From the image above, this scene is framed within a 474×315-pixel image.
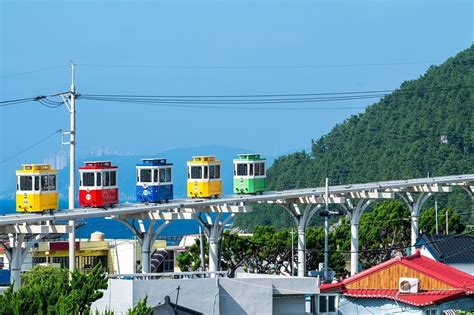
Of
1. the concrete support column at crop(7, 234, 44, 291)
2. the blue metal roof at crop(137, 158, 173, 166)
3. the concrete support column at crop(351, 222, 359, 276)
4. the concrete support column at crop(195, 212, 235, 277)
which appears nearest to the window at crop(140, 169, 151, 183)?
the blue metal roof at crop(137, 158, 173, 166)

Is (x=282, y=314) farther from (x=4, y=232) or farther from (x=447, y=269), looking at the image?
(x=4, y=232)

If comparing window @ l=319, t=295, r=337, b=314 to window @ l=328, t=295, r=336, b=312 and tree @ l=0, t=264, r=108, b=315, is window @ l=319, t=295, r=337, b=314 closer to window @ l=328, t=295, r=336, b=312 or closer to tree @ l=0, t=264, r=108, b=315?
window @ l=328, t=295, r=336, b=312

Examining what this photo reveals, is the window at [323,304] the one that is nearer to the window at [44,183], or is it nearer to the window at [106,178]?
the window at [44,183]

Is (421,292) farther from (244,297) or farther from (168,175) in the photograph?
(168,175)

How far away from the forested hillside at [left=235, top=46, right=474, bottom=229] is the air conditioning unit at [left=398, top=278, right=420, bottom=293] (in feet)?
307

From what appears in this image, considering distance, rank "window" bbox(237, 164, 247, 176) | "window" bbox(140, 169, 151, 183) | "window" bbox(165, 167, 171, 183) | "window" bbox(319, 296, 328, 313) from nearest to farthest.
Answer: "window" bbox(319, 296, 328, 313) < "window" bbox(140, 169, 151, 183) < "window" bbox(165, 167, 171, 183) < "window" bbox(237, 164, 247, 176)

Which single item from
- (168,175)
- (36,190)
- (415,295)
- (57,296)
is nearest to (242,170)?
(168,175)

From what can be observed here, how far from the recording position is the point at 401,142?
504 ft

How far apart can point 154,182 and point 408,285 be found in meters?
20.8

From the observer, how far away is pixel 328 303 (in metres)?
42.9

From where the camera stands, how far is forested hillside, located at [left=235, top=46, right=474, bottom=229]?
14300 cm

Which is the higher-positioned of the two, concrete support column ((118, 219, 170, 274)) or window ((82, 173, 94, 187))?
window ((82, 173, 94, 187))

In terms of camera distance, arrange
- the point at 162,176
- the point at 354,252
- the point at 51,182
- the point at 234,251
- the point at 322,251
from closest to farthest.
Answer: the point at 51,182 < the point at 162,176 < the point at 354,252 < the point at 322,251 < the point at 234,251

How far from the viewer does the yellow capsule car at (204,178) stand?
209 feet
